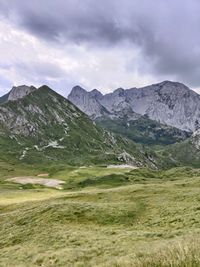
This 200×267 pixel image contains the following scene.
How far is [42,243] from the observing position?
37.4 meters

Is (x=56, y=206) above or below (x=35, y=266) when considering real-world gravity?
above

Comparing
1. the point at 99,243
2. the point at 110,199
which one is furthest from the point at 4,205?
the point at 99,243

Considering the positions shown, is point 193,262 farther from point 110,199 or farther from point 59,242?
point 110,199

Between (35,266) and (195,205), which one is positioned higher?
(195,205)

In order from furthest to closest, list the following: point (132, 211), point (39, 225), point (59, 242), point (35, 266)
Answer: point (132, 211), point (39, 225), point (59, 242), point (35, 266)

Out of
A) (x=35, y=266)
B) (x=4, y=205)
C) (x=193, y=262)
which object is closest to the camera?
(x=193, y=262)

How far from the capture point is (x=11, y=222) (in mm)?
50750

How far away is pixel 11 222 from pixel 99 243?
874 inches

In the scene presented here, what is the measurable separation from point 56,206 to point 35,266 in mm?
24634

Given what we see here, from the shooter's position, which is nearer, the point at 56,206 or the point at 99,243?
the point at 99,243

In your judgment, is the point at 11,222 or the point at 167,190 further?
the point at 167,190

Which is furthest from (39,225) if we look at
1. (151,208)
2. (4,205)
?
(4,205)

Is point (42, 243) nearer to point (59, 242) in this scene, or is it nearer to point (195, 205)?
point (59, 242)

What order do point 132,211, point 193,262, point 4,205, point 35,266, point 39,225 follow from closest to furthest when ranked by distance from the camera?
point 193,262 < point 35,266 < point 39,225 < point 132,211 < point 4,205
